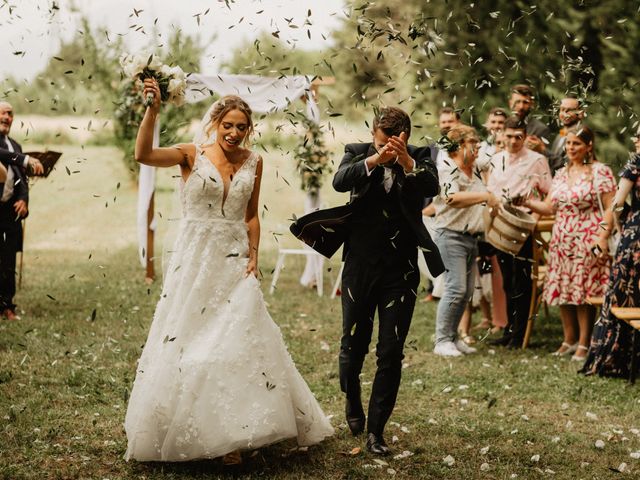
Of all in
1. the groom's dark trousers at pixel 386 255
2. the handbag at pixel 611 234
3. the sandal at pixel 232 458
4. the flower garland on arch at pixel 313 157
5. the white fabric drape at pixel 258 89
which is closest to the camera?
the sandal at pixel 232 458

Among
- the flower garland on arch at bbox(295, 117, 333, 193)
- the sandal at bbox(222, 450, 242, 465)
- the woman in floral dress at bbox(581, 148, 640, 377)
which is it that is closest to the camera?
A: the sandal at bbox(222, 450, 242, 465)

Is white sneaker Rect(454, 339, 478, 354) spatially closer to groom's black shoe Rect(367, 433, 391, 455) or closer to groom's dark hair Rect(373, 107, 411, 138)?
groom's black shoe Rect(367, 433, 391, 455)

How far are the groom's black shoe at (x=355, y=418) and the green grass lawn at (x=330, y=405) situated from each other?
2.8 inches

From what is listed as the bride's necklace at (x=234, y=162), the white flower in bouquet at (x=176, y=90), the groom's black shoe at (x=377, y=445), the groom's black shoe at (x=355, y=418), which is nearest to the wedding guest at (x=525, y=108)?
the groom's black shoe at (x=355, y=418)

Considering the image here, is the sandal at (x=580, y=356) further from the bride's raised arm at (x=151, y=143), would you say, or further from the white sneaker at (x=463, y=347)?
the bride's raised arm at (x=151, y=143)

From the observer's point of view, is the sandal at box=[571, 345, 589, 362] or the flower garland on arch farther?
the flower garland on arch

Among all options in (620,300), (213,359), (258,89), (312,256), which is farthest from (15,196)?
(620,300)

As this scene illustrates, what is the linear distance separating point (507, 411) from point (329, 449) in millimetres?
1717

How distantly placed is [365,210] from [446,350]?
11.1 feet

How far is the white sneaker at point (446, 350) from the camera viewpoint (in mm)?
8333

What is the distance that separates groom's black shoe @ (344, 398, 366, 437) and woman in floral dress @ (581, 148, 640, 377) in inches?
110

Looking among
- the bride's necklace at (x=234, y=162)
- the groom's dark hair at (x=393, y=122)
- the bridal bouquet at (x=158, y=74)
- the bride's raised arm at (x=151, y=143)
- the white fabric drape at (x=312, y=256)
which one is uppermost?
the bridal bouquet at (x=158, y=74)

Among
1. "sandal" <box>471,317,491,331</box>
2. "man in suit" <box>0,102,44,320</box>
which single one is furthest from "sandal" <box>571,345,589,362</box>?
"man in suit" <box>0,102,44,320</box>

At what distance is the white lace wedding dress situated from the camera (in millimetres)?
4742
